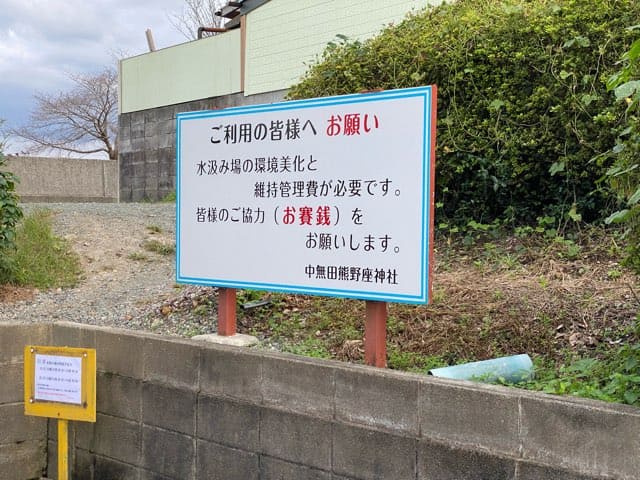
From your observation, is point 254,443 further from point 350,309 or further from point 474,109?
point 474,109

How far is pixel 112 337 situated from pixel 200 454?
98cm

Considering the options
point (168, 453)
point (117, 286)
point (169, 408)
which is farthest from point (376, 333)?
point (117, 286)

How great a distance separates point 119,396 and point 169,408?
1.47 ft

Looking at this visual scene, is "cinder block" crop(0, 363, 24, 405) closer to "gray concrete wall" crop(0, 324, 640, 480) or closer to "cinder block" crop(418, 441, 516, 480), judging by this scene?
"gray concrete wall" crop(0, 324, 640, 480)

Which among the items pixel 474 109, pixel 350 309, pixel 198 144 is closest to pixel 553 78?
pixel 474 109

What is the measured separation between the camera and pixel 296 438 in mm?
3445

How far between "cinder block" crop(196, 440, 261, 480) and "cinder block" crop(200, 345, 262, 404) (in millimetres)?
297

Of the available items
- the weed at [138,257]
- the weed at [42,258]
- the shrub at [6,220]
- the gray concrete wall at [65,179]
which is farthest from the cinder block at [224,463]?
the gray concrete wall at [65,179]

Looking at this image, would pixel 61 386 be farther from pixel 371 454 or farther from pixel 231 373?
pixel 371 454

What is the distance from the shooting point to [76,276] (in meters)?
7.41

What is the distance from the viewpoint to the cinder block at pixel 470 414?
2.76 meters

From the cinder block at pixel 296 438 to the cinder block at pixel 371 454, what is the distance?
69 millimetres

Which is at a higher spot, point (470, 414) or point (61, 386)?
point (470, 414)

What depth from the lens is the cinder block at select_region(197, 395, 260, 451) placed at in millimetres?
3635
